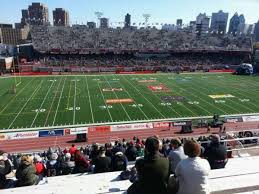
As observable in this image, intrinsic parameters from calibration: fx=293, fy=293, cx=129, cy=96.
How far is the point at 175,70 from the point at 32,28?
4488 cm

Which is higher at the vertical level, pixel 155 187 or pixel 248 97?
pixel 155 187

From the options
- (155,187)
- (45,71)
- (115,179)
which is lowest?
(45,71)

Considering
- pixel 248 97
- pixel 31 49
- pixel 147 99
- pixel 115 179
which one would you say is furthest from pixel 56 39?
pixel 115 179

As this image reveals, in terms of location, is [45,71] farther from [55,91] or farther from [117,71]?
[55,91]

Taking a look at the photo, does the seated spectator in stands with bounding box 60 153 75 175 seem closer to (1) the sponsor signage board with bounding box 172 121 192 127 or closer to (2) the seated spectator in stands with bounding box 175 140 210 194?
(2) the seated spectator in stands with bounding box 175 140 210 194

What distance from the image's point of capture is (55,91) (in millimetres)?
41781

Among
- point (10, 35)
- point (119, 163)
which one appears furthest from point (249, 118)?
point (10, 35)

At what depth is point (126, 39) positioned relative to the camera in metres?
88.0

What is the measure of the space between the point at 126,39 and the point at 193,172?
85.7 m

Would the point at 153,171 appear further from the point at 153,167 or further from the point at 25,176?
the point at 25,176

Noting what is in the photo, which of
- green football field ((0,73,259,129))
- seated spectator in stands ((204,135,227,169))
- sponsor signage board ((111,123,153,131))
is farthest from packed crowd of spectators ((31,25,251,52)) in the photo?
seated spectator in stands ((204,135,227,169))

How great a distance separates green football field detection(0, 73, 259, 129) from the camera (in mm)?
29719

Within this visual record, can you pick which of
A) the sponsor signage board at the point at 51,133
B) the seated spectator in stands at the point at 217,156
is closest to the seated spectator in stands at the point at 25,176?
the seated spectator in stands at the point at 217,156

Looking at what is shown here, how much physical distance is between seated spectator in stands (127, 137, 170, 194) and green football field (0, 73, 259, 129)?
2407cm
